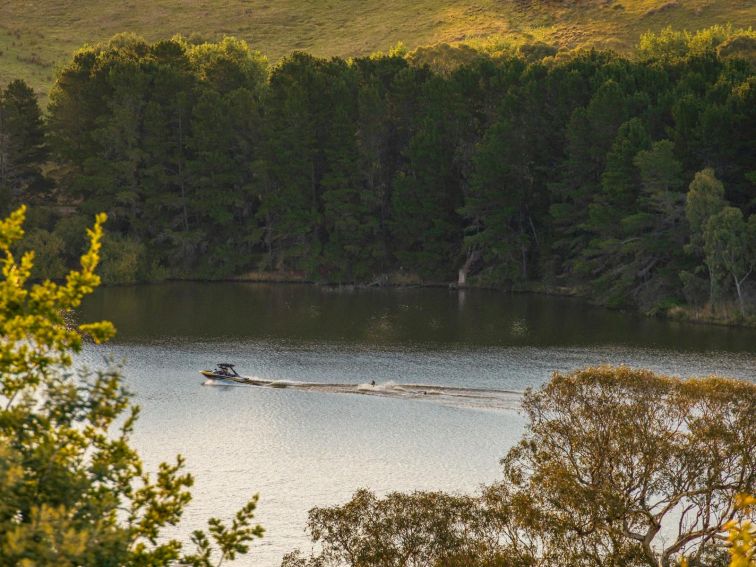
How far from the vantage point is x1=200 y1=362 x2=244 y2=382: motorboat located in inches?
2200

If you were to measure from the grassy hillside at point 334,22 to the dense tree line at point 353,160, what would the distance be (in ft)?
94.0

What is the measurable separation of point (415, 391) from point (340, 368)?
6.81 metres

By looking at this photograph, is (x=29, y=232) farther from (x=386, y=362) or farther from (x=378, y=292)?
(x=386, y=362)

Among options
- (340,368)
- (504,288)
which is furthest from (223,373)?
(504,288)

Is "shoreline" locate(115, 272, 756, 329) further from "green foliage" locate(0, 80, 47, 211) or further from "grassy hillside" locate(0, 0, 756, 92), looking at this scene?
"grassy hillside" locate(0, 0, 756, 92)

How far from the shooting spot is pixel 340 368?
5903 cm

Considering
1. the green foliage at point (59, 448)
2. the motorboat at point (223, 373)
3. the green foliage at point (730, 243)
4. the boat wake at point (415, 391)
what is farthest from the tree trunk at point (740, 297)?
the green foliage at point (59, 448)

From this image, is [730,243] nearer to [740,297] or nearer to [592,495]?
[740,297]

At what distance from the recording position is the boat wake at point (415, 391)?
50938 mm

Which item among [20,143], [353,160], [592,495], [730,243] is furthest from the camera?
[20,143]

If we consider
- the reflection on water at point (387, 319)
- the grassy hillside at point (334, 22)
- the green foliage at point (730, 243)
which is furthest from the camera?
the grassy hillside at point (334, 22)

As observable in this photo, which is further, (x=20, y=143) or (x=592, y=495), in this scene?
(x=20, y=143)

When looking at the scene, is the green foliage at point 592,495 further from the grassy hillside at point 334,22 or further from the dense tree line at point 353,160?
the grassy hillside at point 334,22

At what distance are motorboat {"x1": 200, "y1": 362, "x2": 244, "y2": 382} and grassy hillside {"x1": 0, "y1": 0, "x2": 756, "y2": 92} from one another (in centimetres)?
7957
